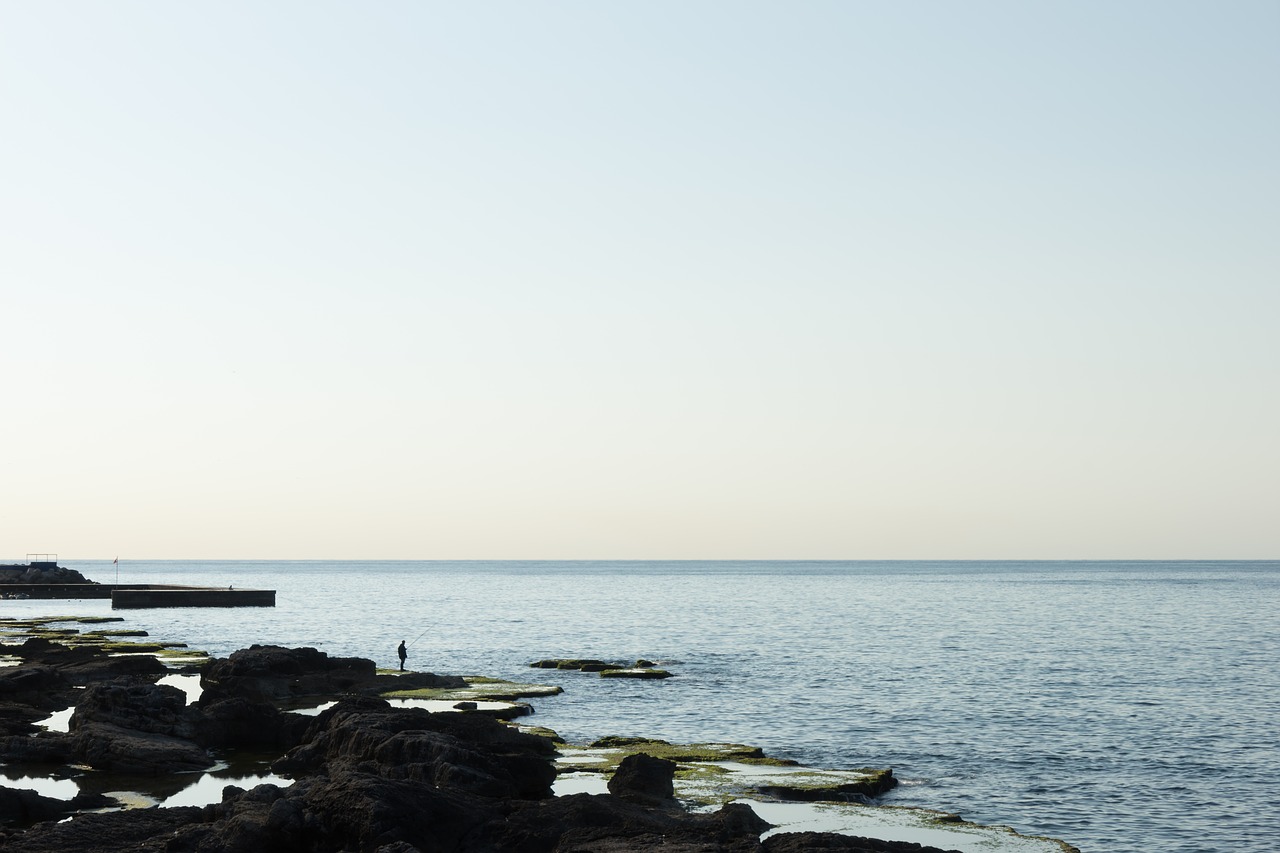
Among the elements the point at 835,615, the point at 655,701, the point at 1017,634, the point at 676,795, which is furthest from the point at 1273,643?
the point at 676,795

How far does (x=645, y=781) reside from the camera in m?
34.8

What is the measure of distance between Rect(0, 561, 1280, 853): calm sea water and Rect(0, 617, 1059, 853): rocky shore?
35.6ft

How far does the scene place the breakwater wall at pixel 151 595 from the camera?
150 m

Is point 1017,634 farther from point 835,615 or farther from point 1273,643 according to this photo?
point 835,615

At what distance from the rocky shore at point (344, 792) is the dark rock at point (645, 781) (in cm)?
4

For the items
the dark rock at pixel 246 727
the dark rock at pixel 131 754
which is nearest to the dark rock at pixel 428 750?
the dark rock at pixel 246 727

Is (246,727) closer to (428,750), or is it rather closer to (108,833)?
(428,750)

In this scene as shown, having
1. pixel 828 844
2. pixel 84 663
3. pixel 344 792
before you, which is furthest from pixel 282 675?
pixel 828 844

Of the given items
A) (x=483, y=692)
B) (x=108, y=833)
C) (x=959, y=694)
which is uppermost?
(x=108, y=833)

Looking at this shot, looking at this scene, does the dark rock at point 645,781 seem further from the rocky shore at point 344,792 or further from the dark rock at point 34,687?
the dark rock at point 34,687

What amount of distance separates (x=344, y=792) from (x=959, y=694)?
47.2 metres

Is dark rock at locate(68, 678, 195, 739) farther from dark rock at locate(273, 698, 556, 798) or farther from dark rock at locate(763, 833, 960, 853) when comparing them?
dark rock at locate(763, 833, 960, 853)

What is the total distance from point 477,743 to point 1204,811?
74.5ft

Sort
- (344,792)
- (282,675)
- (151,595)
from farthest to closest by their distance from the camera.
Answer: (151,595) → (282,675) → (344,792)
